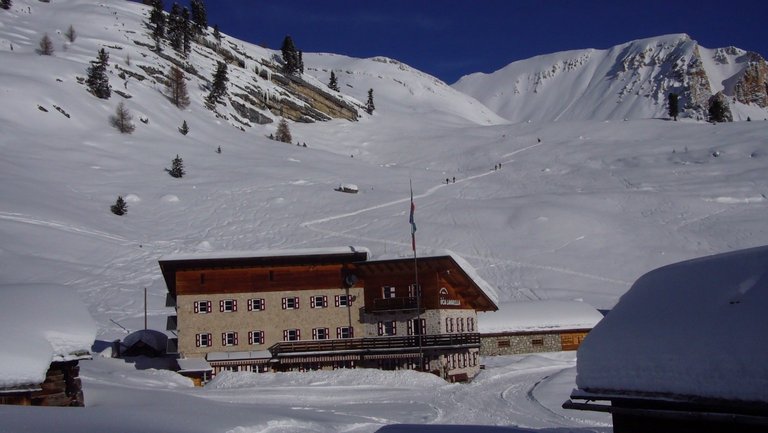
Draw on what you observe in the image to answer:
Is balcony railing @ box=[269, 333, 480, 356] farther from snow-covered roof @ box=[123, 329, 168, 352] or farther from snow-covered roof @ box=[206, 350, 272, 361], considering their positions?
snow-covered roof @ box=[123, 329, 168, 352]

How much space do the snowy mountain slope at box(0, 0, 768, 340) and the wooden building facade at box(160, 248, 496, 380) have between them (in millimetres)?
6445

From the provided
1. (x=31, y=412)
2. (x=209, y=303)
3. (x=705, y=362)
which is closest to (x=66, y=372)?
(x=31, y=412)

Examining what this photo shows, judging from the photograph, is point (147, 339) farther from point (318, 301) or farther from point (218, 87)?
point (218, 87)

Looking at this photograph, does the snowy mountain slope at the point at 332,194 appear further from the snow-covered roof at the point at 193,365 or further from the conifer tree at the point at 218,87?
the snow-covered roof at the point at 193,365

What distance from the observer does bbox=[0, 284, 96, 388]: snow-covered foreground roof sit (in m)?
18.9

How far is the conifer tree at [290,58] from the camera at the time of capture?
550ft

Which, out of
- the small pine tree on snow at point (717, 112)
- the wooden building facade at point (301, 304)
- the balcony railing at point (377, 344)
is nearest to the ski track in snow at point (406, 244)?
the wooden building facade at point (301, 304)

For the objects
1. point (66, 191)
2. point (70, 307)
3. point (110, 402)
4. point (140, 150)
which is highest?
point (140, 150)

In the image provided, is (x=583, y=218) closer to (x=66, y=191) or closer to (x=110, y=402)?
(x=66, y=191)

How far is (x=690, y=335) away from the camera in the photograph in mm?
12188

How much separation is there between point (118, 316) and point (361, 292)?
16143mm

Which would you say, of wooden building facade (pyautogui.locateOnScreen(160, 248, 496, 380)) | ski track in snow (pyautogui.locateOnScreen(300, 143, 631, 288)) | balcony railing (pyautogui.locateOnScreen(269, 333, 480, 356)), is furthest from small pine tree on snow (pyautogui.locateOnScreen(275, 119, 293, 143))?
balcony railing (pyautogui.locateOnScreen(269, 333, 480, 356))

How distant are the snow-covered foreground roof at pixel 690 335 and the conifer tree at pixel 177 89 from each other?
381 ft

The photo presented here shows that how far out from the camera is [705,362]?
38.8 ft
